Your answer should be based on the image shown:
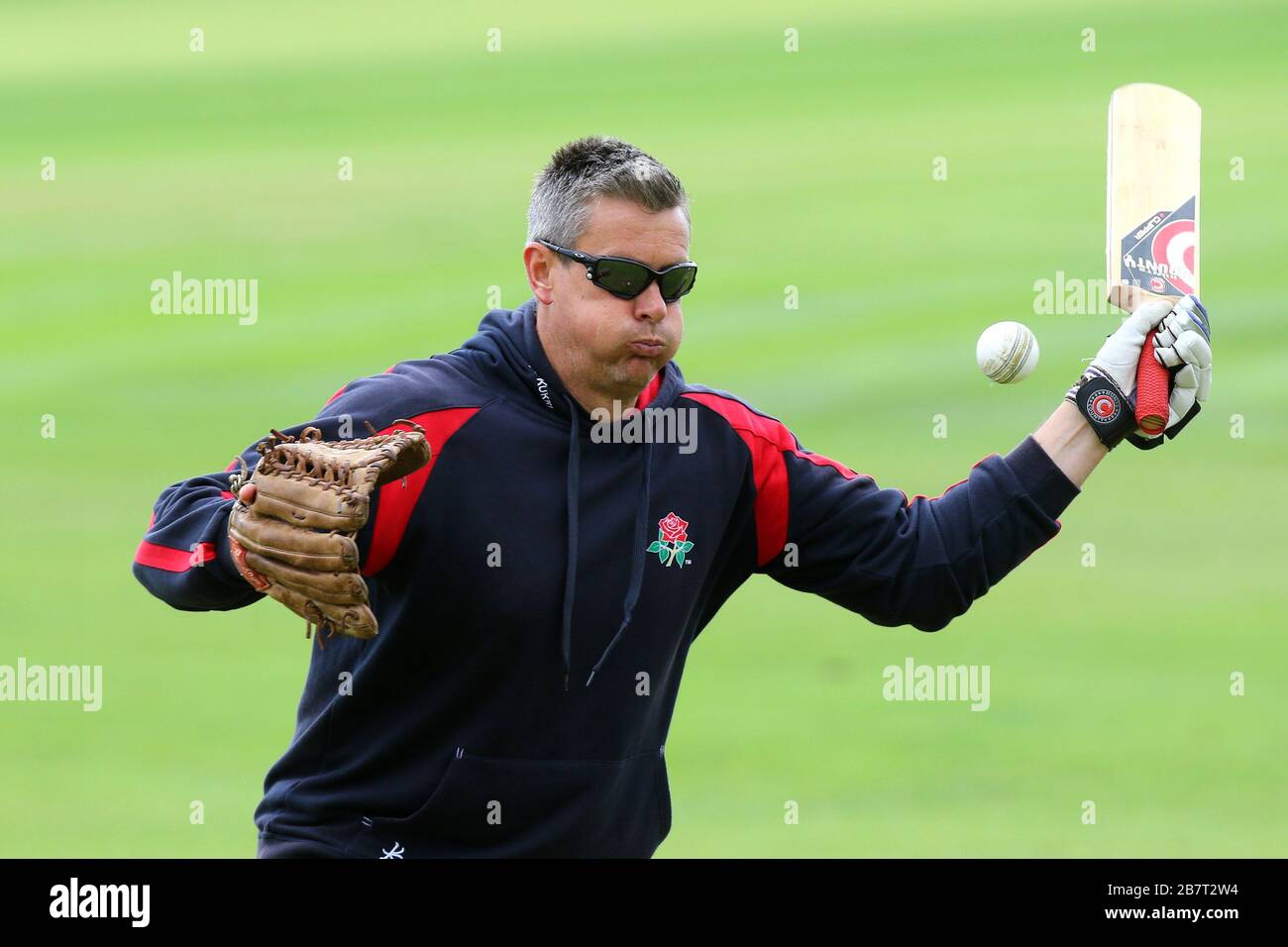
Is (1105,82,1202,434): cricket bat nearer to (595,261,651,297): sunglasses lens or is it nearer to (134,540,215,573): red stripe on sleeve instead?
(595,261,651,297): sunglasses lens

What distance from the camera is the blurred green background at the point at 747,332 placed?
9070 millimetres

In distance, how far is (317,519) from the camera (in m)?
4.07

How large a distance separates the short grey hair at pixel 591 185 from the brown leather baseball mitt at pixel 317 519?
70 centimetres

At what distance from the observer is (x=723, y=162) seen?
19.7 meters

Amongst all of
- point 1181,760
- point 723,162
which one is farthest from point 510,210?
point 1181,760

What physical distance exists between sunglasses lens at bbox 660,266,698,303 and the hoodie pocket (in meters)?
1.06

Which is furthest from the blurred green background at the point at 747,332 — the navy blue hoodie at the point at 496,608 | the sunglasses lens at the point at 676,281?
the sunglasses lens at the point at 676,281

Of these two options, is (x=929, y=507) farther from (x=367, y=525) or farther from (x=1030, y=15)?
(x=1030, y=15)

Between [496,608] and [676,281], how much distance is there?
86 centimetres

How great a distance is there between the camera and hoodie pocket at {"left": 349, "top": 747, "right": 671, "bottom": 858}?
4383 millimetres

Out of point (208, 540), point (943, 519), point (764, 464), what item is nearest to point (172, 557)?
point (208, 540)
